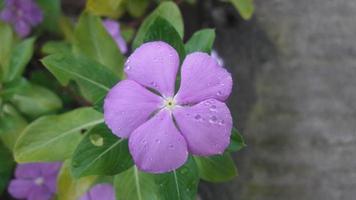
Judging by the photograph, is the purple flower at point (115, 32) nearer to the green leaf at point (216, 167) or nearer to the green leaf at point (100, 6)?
the green leaf at point (100, 6)

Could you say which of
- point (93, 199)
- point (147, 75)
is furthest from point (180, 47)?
point (93, 199)

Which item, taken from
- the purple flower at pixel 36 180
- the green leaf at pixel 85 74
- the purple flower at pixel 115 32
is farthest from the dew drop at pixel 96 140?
the purple flower at pixel 115 32

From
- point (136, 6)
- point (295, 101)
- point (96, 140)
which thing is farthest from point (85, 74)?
point (295, 101)

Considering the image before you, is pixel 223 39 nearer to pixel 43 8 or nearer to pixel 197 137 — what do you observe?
pixel 43 8

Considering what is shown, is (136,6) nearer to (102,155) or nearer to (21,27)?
(21,27)

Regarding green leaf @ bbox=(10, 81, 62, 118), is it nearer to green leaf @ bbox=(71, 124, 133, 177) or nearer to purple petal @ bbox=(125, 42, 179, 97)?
green leaf @ bbox=(71, 124, 133, 177)

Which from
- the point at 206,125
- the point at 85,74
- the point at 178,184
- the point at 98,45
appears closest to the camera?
the point at 206,125
